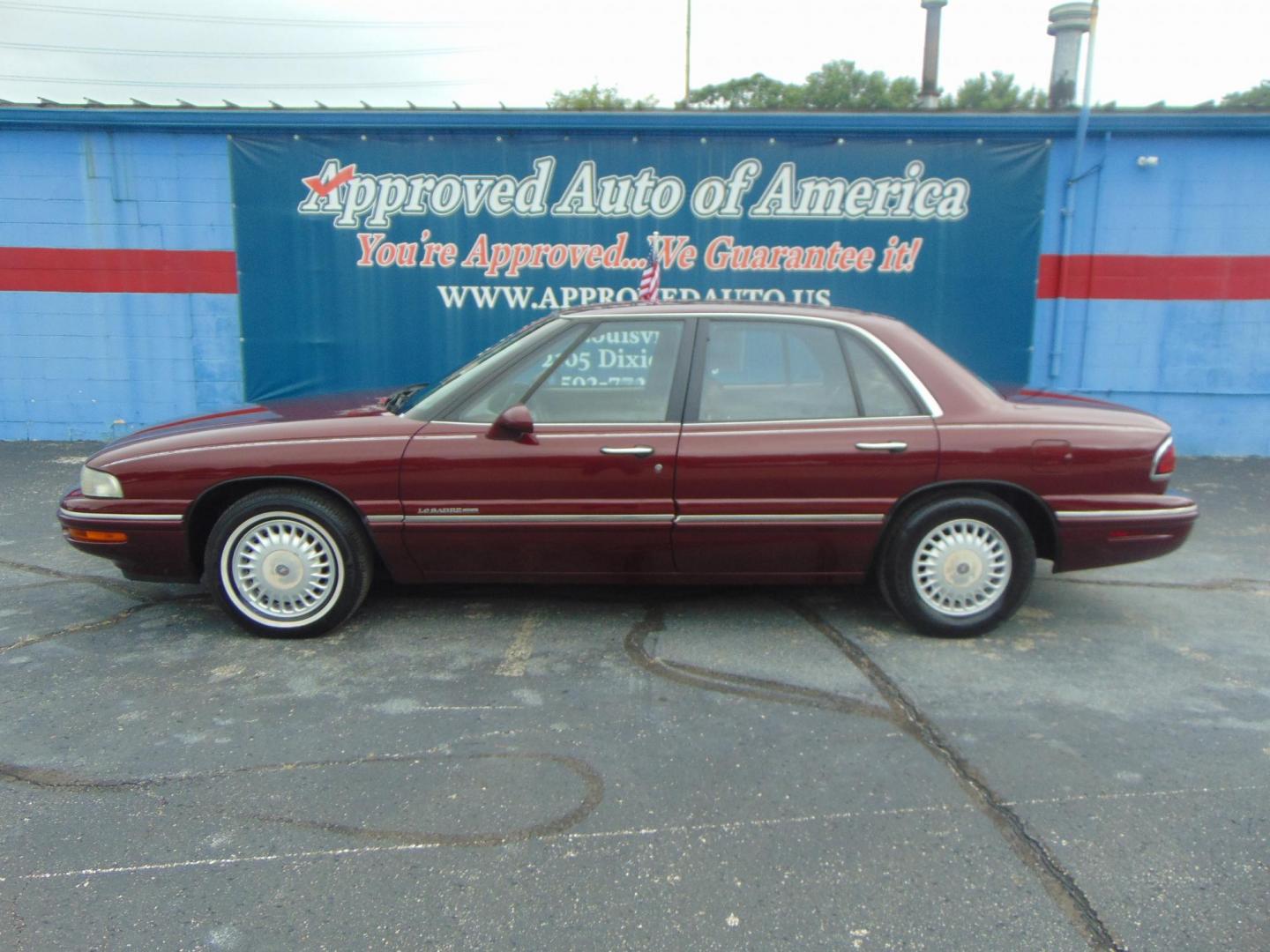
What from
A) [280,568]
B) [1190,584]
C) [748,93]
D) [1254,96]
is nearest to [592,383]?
[280,568]

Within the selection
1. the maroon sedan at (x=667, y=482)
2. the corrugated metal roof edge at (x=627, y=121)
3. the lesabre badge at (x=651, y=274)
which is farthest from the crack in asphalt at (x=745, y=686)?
the corrugated metal roof edge at (x=627, y=121)

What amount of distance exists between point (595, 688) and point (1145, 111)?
7.69 m

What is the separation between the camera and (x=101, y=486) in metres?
4.20

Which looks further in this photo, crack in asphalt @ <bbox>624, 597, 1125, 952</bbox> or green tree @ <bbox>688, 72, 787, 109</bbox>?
green tree @ <bbox>688, 72, 787, 109</bbox>

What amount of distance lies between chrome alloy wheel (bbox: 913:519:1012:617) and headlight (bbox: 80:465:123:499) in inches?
139

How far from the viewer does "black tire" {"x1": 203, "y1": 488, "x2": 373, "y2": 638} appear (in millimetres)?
4172

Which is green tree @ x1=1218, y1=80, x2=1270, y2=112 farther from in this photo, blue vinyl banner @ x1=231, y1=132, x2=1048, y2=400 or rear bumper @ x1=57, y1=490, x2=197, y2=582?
rear bumper @ x1=57, y1=490, x2=197, y2=582

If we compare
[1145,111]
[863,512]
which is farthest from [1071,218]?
[863,512]

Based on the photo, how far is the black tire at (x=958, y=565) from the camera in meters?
4.21

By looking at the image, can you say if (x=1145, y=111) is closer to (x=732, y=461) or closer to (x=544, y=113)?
(x=544, y=113)

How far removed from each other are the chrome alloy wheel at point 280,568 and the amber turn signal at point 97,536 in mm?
453

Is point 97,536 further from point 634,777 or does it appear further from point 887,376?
point 887,376

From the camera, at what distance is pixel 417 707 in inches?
142

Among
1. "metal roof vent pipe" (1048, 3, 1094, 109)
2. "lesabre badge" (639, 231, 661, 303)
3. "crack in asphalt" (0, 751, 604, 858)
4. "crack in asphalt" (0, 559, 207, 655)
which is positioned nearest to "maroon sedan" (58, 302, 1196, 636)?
"crack in asphalt" (0, 559, 207, 655)
